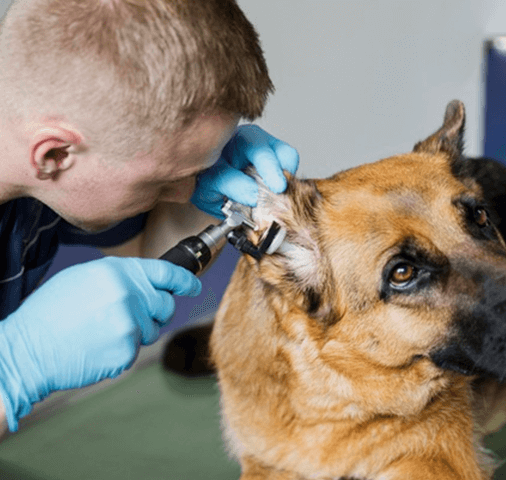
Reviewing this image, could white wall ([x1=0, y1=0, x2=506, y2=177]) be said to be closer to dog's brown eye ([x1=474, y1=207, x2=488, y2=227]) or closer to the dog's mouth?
dog's brown eye ([x1=474, y1=207, x2=488, y2=227])

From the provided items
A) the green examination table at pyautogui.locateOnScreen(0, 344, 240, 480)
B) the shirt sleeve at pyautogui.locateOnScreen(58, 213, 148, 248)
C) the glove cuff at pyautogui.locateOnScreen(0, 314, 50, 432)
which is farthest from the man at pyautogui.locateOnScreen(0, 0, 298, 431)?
the green examination table at pyautogui.locateOnScreen(0, 344, 240, 480)

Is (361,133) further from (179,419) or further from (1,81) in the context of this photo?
(1,81)

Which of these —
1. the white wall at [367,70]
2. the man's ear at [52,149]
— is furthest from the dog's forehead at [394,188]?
the white wall at [367,70]

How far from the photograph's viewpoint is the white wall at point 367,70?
9.50 feet

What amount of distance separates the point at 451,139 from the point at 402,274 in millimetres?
446

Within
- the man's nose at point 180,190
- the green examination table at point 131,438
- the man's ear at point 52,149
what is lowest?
the green examination table at point 131,438

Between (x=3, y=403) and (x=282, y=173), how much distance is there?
0.71 meters

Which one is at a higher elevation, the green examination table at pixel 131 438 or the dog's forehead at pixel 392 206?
the dog's forehead at pixel 392 206

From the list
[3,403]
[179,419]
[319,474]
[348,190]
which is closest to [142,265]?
[3,403]

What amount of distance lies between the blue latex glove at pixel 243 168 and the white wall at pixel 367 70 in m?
1.29

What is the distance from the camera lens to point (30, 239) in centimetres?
176

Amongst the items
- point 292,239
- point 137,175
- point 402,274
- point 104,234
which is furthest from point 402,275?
point 104,234

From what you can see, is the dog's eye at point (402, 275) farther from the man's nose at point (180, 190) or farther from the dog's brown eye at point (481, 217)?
the man's nose at point (180, 190)

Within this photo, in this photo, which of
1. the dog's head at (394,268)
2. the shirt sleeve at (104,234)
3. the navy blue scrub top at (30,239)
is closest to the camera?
the dog's head at (394,268)
